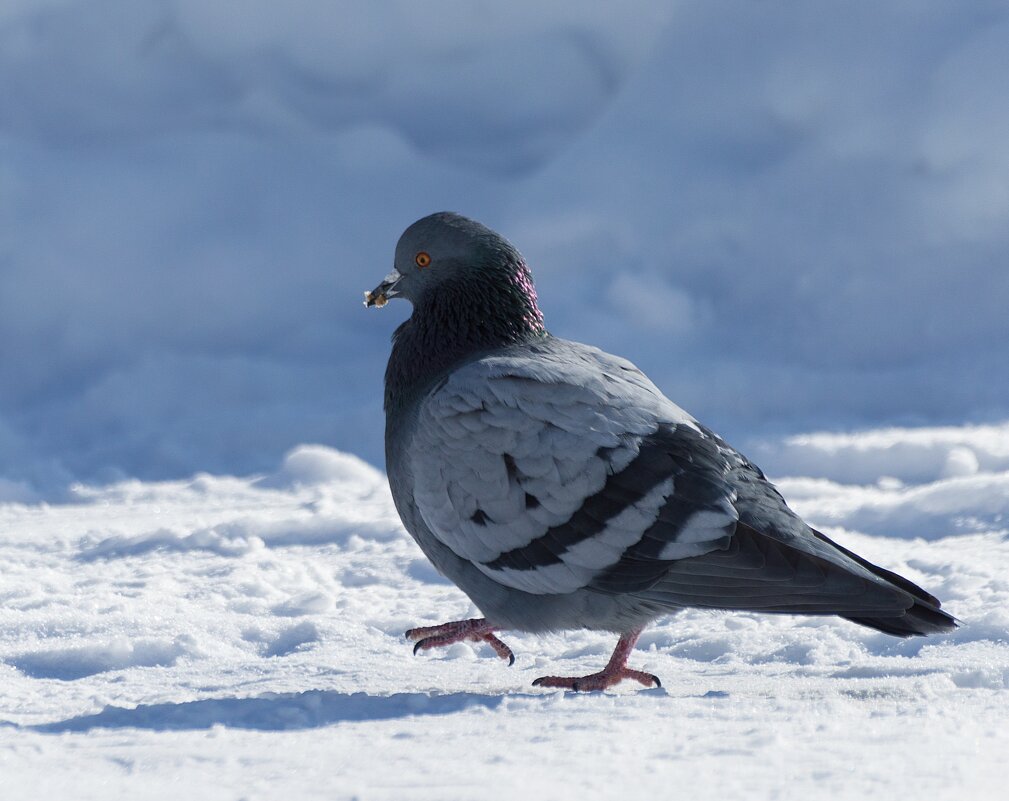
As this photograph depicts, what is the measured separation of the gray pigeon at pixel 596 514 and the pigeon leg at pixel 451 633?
1.00ft

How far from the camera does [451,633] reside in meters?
5.82

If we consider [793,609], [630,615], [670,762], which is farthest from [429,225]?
[670,762]

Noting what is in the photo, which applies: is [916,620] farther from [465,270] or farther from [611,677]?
[465,270]

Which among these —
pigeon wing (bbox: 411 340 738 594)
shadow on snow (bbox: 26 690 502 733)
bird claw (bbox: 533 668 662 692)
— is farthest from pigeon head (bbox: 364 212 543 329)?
shadow on snow (bbox: 26 690 502 733)

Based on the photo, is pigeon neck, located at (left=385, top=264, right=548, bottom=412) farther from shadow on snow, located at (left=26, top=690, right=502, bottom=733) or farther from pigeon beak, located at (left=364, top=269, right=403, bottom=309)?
shadow on snow, located at (left=26, top=690, right=502, bottom=733)

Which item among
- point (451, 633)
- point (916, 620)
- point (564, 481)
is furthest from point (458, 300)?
point (916, 620)

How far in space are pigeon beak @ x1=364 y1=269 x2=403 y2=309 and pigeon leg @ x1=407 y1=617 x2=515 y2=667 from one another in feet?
6.69

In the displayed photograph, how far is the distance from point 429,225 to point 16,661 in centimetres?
361

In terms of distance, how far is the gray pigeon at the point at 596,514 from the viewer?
480 cm

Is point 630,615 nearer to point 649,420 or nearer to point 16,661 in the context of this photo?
point 649,420

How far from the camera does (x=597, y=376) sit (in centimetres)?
540

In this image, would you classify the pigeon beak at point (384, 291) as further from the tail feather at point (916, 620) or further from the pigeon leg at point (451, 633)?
the tail feather at point (916, 620)

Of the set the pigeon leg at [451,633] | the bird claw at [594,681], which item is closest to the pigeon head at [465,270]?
the pigeon leg at [451,633]

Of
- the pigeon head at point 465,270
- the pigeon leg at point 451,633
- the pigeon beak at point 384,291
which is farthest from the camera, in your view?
the pigeon beak at point 384,291
